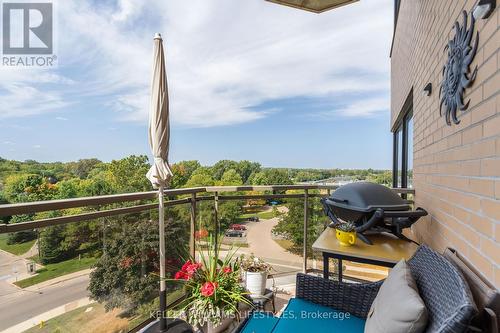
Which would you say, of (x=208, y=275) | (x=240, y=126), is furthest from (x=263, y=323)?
(x=240, y=126)

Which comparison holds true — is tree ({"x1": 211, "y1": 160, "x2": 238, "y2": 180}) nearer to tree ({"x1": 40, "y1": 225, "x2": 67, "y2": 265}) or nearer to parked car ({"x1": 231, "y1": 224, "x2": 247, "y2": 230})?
parked car ({"x1": 231, "y1": 224, "x2": 247, "y2": 230})

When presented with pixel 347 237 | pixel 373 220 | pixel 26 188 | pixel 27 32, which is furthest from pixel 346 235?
pixel 26 188

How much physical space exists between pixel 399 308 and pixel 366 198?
127 centimetres

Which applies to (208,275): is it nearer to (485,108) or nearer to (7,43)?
(485,108)

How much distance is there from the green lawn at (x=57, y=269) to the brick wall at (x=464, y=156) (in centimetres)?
248

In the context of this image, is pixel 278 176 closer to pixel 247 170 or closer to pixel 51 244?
pixel 247 170

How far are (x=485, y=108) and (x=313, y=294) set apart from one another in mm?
1399

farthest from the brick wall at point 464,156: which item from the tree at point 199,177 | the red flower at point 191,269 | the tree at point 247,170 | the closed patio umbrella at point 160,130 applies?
the tree at point 199,177

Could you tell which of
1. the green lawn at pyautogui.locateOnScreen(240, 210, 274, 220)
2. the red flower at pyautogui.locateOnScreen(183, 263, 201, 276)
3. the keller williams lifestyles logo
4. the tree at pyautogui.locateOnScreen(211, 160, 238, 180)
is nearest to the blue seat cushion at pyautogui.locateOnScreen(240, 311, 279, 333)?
the red flower at pyautogui.locateOnScreen(183, 263, 201, 276)

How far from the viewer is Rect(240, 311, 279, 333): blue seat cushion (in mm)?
1584

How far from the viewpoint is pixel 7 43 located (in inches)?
181

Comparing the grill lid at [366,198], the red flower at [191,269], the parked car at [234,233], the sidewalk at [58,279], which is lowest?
the parked car at [234,233]

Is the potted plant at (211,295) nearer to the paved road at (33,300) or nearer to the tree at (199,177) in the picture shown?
the paved road at (33,300)

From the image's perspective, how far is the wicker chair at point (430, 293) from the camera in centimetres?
82
